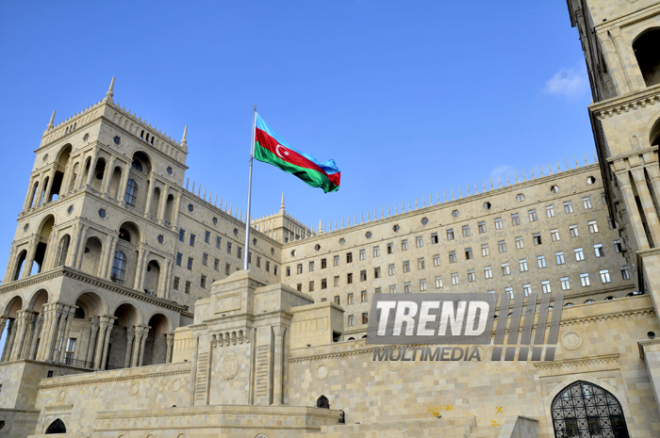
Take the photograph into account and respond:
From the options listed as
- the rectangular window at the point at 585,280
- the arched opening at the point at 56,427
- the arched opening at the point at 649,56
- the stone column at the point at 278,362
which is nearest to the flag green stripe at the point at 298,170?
the stone column at the point at 278,362

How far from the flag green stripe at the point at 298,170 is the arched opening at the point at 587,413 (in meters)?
19.7

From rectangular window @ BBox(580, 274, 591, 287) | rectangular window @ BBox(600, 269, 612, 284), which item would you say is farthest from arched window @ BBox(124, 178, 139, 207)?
rectangular window @ BBox(600, 269, 612, 284)

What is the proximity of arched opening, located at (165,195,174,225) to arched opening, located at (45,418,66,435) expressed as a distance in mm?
20393

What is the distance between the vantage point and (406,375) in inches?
977

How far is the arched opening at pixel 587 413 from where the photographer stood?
19.8m

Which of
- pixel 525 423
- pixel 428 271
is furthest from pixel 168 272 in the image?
pixel 525 423

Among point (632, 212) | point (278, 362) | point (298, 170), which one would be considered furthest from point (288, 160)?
point (632, 212)

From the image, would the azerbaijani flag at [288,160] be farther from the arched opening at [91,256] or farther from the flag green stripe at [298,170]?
the arched opening at [91,256]

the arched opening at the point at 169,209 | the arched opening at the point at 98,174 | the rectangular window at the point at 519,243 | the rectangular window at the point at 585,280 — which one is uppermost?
the arched opening at the point at 98,174

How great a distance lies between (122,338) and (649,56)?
150 ft

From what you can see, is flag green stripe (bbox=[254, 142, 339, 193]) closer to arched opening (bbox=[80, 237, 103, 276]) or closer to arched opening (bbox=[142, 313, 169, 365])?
arched opening (bbox=[80, 237, 103, 276])

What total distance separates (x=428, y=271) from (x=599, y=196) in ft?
56.1

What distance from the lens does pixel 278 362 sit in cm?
2880

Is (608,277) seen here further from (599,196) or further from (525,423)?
(525,423)
